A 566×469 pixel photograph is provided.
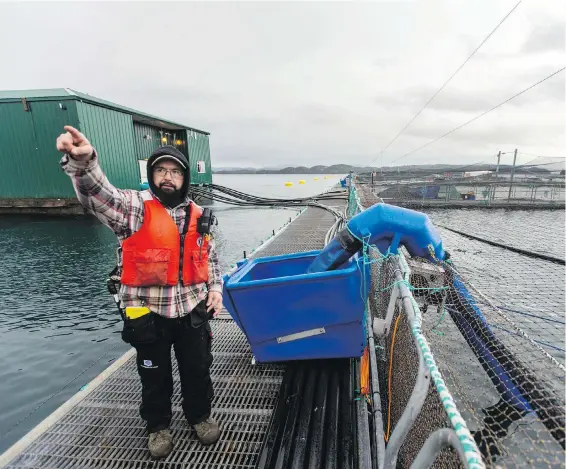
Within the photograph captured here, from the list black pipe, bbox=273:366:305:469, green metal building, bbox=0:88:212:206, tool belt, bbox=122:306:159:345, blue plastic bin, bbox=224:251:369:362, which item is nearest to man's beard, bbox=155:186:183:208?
tool belt, bbox=122:306:159:345

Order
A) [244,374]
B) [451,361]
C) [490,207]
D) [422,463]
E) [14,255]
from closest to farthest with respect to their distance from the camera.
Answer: [422,463]
[244,374]
[451,361]
[14,255]
[490,207]

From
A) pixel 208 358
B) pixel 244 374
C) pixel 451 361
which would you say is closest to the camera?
pixel 208 358

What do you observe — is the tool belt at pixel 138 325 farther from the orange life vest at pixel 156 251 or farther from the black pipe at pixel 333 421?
the black pipe at pixel 333 421

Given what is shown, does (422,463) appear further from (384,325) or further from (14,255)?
(14,255)

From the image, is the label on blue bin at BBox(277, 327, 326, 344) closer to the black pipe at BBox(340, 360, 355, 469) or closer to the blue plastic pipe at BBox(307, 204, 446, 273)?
the black pipe at BBox(340, 360, 355, 469)

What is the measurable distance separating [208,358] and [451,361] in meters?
4.33

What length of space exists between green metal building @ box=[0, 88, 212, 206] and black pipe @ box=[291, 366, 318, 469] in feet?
67.1

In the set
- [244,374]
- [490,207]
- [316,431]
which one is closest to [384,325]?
[316,431]

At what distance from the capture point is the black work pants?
229 cm

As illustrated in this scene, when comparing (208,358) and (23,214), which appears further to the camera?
(23,214)

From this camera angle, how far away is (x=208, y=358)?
251cm

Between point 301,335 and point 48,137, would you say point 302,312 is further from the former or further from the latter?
point 48,137

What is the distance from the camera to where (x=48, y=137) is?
19016 mm

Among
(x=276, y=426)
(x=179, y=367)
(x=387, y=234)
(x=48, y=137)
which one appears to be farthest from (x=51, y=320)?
(x=48, y=137)
